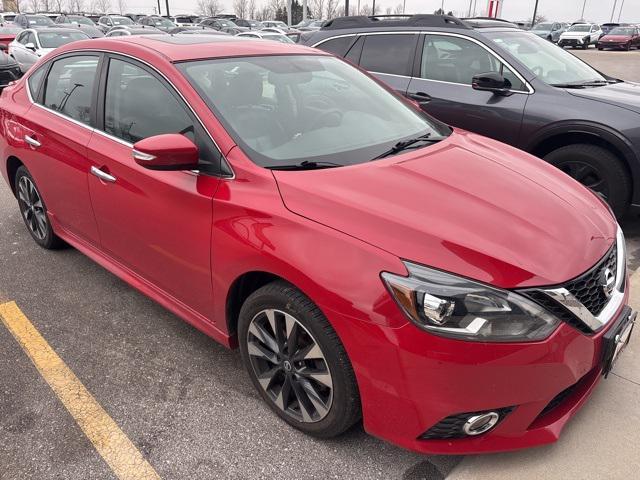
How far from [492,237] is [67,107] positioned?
113 inches

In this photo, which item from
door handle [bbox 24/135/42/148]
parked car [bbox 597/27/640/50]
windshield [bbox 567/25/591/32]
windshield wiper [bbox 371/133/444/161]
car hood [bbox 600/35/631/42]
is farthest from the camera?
windshield [bbox 567/25/591/32]

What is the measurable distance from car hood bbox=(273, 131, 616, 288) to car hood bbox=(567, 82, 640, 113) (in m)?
2.07

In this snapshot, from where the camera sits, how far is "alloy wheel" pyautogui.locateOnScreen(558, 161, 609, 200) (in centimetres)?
427

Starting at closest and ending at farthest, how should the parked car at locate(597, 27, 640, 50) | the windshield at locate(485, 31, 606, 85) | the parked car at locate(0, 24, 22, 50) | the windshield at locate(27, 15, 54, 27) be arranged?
the windshield at locate(485, 31, 606, 85)
the parked car at locate(0, 24, 22, 50)
the windshield at locate(27, 15, 54, 27)
the parked car at locate(597, 27, 640, 50)

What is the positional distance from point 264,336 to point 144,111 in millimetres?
1402

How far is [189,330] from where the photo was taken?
10.4ft

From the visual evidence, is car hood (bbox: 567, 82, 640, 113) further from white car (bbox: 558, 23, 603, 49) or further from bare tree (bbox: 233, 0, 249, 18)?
bare tree (bbox: 233, 0, 249, 18)

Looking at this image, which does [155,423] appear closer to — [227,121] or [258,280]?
[258,280]

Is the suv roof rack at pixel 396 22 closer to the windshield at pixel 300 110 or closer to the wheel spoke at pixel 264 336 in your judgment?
the windshield at pixel 300 110

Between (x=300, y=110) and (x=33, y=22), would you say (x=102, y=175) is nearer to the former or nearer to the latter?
(x=300, y=110)

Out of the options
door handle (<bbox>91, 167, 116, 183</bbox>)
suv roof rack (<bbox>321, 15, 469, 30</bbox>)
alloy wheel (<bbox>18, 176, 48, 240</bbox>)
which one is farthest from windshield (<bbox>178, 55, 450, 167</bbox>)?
suv roof rack (<bbox>321, 15, 469, 30</bbox>)

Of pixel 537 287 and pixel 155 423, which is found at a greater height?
pixel 537 287

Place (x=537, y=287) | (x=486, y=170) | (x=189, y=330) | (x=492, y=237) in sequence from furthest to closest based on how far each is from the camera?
(x=189, y=330), (x=486, y=170), (x=492, y=237), (x=537, y=287)

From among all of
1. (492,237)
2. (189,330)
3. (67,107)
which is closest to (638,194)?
(492,237)
